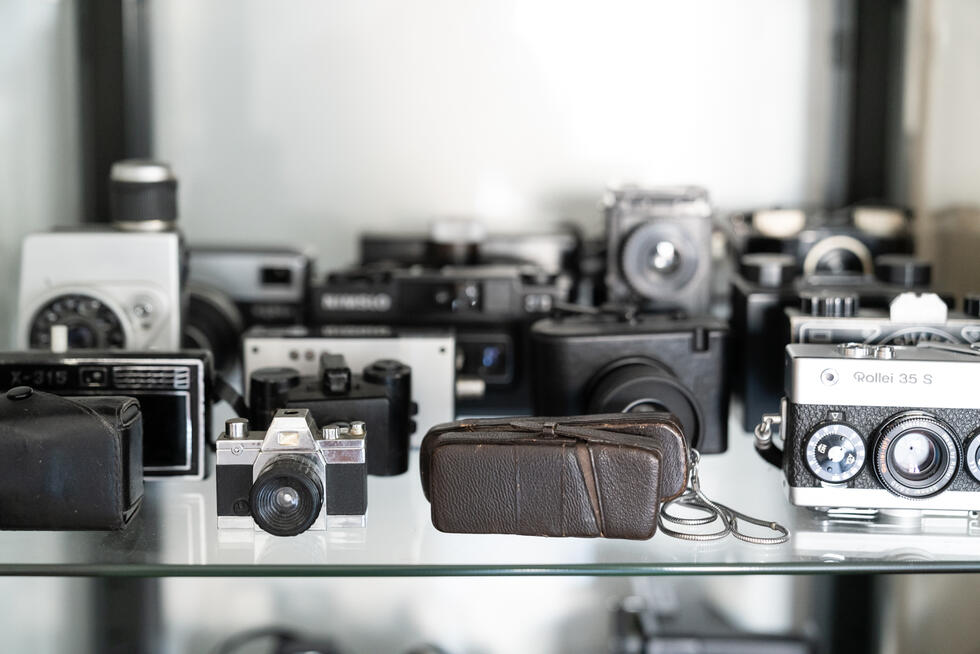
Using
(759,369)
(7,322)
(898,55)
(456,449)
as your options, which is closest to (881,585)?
(759,369)

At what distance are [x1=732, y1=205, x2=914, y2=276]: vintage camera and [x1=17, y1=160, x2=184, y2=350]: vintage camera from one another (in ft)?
2.30

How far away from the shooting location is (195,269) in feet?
4.41

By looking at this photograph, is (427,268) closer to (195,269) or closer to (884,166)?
(195,269)

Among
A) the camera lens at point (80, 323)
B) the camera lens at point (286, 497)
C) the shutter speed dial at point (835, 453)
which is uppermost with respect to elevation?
the camera lens at point (80, 323)

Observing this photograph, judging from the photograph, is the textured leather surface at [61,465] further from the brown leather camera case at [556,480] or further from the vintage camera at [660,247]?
the vintage camera at [660,247]

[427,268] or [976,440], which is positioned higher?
[427,268]

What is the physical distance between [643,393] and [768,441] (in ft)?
0.40

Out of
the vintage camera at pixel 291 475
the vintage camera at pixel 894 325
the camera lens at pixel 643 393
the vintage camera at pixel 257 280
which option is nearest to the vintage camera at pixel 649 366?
the camera lens at pixel 643 393

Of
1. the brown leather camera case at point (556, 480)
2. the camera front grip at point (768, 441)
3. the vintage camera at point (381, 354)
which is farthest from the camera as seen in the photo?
the vintage camera at point (381, 354)

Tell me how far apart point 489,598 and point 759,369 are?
0.54m

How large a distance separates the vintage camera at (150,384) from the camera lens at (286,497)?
0.15 meters

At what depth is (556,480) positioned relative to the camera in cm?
84

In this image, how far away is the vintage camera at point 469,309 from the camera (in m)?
1.20

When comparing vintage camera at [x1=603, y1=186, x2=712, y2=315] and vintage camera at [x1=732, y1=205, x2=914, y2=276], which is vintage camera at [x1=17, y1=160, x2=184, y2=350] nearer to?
vintage camera at [x1=603, y1=186, x2=712, y2=315]
